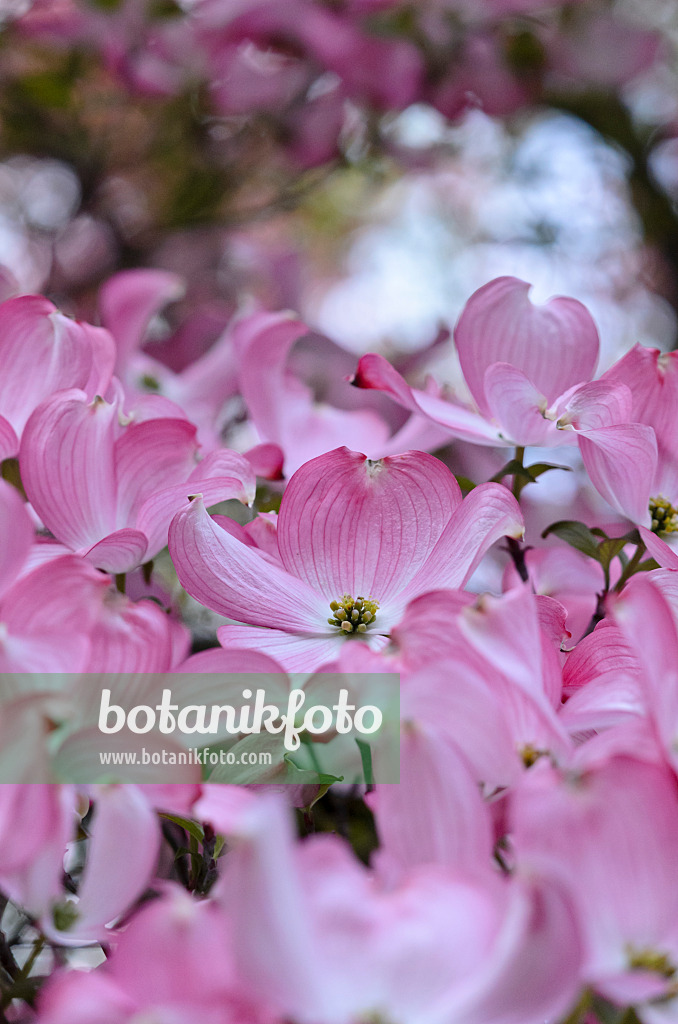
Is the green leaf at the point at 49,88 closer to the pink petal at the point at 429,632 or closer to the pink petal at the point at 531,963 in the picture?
the pink petal at the point at 429,632

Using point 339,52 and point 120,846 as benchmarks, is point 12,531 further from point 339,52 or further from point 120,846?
point 339,52

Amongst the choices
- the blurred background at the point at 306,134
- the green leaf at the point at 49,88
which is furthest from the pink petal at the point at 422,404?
the green leaf at the point at 49,88

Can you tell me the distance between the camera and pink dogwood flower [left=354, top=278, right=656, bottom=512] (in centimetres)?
41

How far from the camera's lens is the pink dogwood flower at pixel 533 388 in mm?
413

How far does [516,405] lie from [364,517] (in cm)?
10

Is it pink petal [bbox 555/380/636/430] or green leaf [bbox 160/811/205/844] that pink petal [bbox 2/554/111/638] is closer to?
green leaf [bbox 160/811/205/844]

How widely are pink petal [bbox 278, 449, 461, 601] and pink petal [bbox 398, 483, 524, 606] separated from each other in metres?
0.02

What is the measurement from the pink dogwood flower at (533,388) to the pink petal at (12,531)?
0.20 meters

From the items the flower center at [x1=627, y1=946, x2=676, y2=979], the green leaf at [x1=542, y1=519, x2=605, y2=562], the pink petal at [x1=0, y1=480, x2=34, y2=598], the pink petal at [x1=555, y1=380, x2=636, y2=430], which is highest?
the pink petal at [x1=555, y1=380, x2=636, y2=430]

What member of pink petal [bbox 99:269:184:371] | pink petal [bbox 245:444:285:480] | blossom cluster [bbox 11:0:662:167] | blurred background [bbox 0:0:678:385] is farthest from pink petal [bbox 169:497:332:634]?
blossom cluster [bbox 11:0:662:167]

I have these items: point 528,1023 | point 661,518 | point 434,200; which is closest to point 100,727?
point 528,1023

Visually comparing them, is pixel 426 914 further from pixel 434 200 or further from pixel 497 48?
pixel 434 200

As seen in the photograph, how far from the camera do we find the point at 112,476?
423 millimetres

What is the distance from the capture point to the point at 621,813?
0.85 ft
